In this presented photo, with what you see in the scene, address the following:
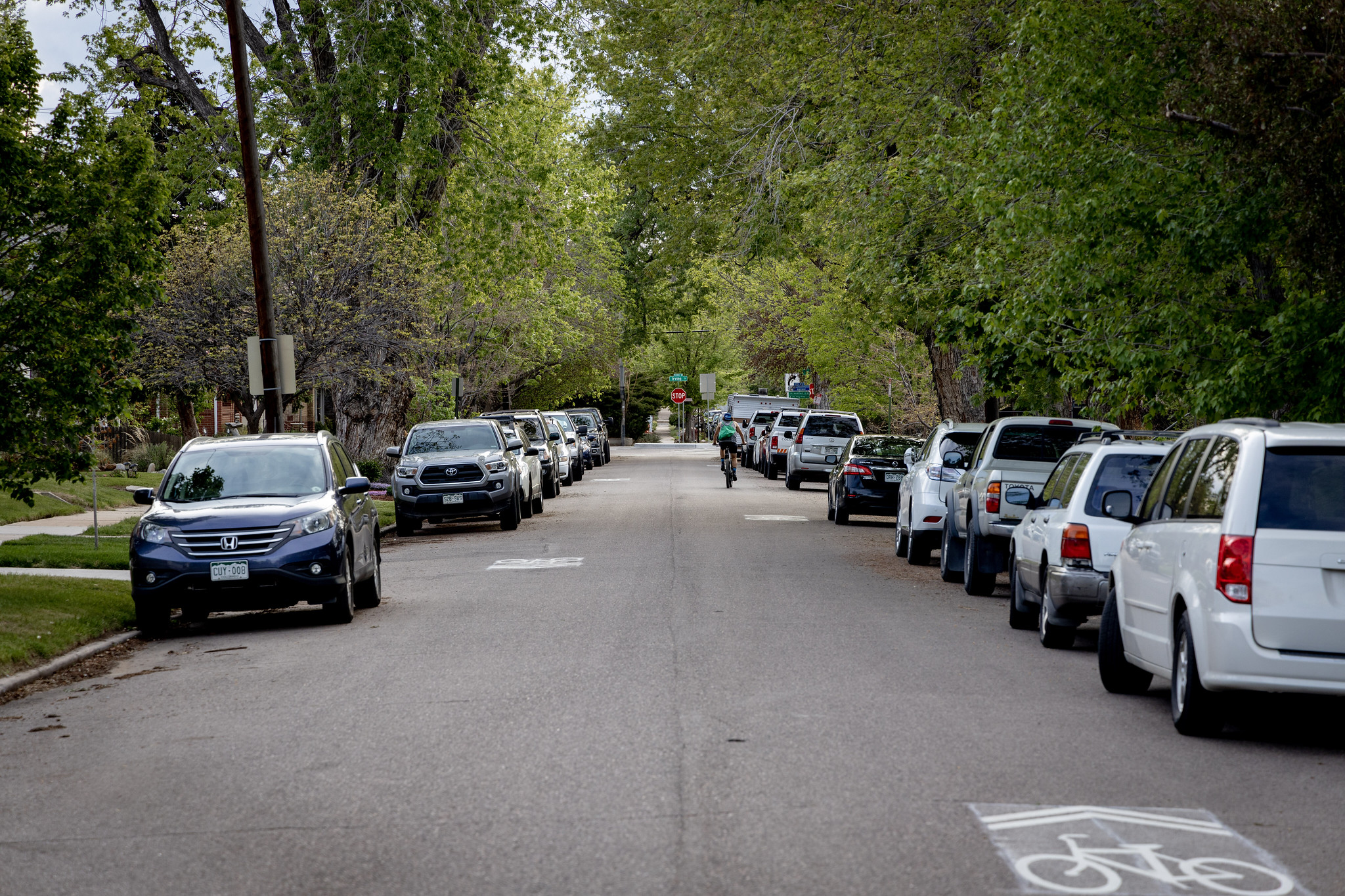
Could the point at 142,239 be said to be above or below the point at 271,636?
above

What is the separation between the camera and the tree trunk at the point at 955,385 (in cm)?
3053

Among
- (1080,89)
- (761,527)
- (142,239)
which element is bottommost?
(761,527)

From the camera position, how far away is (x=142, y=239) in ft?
47.5

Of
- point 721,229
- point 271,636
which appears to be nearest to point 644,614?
point 271,636

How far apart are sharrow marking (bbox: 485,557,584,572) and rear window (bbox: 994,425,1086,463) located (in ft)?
18.3

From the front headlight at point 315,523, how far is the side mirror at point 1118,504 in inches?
281

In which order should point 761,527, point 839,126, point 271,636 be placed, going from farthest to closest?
1. point 761,527
2. point 839,126
3. point 271,636

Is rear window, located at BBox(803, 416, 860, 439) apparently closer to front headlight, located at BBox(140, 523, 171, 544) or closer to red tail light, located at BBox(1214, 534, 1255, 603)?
front headlight, located at BBox(140, 523, 171, 544)

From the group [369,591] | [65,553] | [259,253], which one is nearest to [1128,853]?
[369,591]

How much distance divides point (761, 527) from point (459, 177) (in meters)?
13.2

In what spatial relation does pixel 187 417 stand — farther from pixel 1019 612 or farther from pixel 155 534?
pixel 1019 612

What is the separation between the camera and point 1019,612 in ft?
45.5

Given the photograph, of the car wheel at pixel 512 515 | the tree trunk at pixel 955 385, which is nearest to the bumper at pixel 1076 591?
the car wheel at pixel 512 515

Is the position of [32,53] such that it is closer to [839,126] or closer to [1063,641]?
[1063,641]
